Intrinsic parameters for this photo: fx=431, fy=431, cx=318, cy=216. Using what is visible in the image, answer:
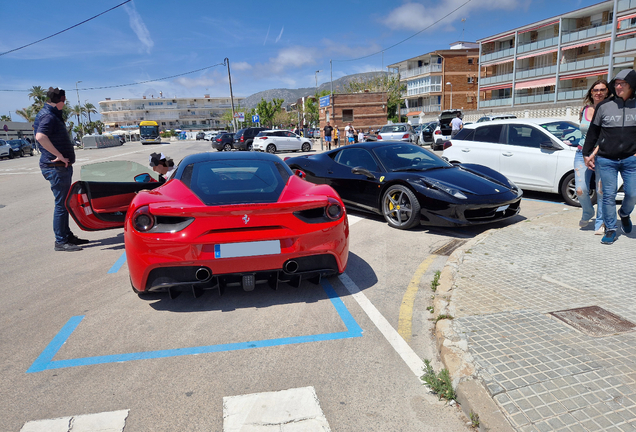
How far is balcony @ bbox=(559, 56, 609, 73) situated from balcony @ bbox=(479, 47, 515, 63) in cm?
738

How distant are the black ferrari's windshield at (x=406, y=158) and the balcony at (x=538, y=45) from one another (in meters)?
42.8

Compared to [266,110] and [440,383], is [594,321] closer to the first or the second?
[440,383]

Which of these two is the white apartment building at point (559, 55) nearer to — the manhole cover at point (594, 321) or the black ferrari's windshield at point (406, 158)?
the black ferrari's windshield at point (406, 158)

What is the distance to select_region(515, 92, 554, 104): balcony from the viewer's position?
42.9 m

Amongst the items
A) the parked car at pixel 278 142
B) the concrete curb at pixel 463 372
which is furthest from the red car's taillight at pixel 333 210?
the parked car at pixel 278 142

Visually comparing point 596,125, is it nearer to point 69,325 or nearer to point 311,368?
point 311,368

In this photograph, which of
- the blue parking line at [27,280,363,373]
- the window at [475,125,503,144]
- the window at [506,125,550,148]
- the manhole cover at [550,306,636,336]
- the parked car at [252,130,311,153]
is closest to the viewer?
the blue parking line at [27,280,363,373]

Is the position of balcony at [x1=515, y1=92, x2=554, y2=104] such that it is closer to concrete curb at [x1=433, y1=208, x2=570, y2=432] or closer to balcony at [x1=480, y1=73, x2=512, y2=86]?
balcony at [x1=480, y1=73, x2=512, y2=86]

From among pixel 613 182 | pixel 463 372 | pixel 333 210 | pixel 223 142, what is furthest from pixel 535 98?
pixel 463 372

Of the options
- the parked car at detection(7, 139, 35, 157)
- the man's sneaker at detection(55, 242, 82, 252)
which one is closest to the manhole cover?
the man's sneaker at detection(55, 242, 82, 252)

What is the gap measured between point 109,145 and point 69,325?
5904cm

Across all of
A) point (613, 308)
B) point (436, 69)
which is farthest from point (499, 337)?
point (436, 69)

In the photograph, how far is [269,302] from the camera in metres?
3.97

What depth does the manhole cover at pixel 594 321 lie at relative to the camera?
122 inches
